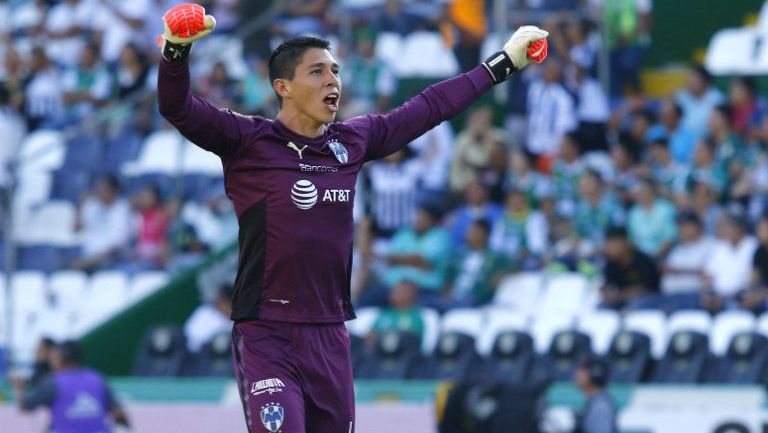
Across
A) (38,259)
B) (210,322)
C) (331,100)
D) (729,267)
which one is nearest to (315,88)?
(331,100)

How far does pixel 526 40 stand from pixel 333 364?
1.69 meters

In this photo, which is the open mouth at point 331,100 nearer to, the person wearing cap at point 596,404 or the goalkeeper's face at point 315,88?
the goalkeeper's face at point 315,88

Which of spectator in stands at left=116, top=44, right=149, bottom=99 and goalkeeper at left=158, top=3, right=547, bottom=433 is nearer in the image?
goalkeeper at left=158, top=3, right=547, bottom=433

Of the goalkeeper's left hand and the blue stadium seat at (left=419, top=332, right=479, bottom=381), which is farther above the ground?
the goalkeeper's left hand

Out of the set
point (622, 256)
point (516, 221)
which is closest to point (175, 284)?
point (516, 221)

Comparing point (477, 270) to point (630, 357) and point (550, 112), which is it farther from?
point (550, 112)

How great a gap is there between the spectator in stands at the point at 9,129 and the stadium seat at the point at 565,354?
6174 mm

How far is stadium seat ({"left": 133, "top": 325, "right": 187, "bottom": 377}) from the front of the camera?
616 inches

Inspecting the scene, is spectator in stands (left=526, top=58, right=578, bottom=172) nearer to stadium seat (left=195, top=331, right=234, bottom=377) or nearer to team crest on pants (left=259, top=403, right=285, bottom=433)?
stadium seat (left=195, top=331, right=234, bottom=377)

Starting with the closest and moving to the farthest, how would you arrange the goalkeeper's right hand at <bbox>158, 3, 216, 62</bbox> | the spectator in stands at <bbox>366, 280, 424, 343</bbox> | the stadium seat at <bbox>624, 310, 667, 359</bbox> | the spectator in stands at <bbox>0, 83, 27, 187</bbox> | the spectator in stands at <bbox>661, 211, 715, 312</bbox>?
the goalkeeper's right hand at <bbox>158, 3, 216, 62</bbox> → the stadium seat at <bbox>624, 310, 667, 359</bbox> → the spectator in stands at <bbox>661, 211, 715, 312</bbox> → the spectator in stands at <bbox>366, 280, 424, 343</bbox> → the spectator in stands at <bbox>0, 83, 27, 187</bbox>

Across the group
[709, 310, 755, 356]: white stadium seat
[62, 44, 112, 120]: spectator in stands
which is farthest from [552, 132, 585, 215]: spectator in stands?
[62, 44, 112, 120]: spectator in stands

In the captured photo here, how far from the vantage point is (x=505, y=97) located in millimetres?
17406

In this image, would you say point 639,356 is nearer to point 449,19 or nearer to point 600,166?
point 600,166

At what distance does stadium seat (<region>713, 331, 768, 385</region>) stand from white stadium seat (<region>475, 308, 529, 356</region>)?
1760mm
